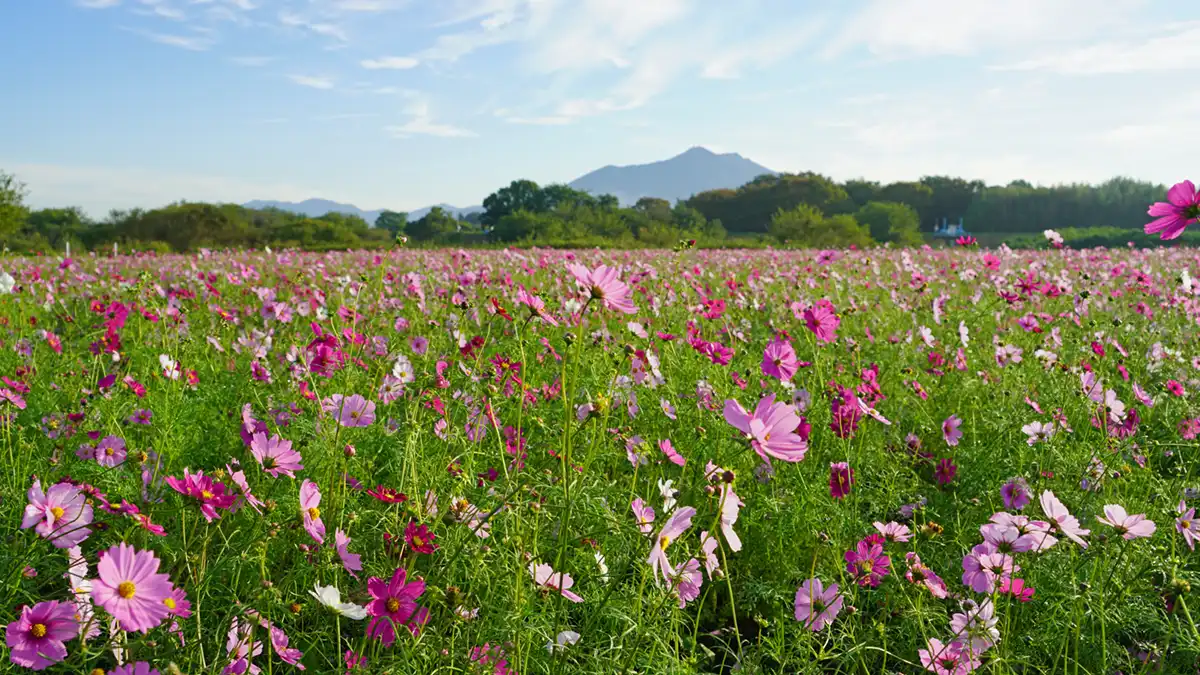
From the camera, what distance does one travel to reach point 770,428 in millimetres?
1110

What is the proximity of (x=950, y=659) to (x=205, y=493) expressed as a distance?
48.5 inches

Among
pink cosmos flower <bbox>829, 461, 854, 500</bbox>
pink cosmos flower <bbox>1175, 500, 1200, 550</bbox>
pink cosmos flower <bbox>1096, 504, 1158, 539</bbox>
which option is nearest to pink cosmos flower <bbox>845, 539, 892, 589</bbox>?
pink cosmos flower <bbox>829, 461, 854, 500</bbox>

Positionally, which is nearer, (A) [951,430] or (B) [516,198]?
(A) [951,430]

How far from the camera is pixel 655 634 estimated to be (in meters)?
1.26

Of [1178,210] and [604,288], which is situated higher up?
[1178,210]

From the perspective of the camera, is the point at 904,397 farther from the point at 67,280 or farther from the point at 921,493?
the point at 67,280

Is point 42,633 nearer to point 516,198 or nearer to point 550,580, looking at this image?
→ point 550,580

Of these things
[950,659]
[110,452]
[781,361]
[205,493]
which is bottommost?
[950,659]

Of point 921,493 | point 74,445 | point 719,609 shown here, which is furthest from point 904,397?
point 74,445

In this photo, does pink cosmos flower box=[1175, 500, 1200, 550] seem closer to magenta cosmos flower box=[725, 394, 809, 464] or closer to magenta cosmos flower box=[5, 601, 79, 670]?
magenta cosmos flower box=[725, 394, 809, 464]

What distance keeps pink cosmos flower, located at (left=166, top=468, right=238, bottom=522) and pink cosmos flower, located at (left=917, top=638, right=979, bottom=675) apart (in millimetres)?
1123

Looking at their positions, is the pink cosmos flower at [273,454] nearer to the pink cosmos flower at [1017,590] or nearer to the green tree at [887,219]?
the pink cosmos flower at [1017,590]

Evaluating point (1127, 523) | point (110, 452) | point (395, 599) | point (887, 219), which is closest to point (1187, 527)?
point (1127, 523)

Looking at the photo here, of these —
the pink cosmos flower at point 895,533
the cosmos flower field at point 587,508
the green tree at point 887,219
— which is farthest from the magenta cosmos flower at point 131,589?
the green tree at point 887,219
